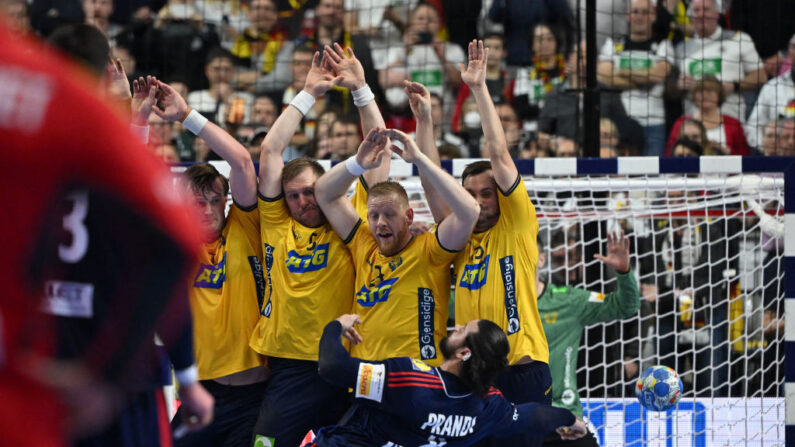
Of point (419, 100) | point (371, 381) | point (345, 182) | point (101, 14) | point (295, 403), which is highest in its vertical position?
point (101, 14)

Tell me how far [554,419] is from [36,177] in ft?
10.2

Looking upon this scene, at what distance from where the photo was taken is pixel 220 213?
4969mm

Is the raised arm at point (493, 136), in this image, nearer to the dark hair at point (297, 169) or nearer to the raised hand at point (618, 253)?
the dark hair at point (297, 169)

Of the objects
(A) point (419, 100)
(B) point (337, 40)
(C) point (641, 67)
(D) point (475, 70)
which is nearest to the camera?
(D) point (475, 70)

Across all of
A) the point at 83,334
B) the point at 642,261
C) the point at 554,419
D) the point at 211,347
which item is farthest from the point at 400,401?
the point at 642,261

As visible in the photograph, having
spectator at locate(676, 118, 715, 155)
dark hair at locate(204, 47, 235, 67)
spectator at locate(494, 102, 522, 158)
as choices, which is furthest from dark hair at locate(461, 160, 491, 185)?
dark hair at locate(204, 47, 235, 67)

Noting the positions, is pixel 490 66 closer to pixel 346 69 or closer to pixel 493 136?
pixel 346 69

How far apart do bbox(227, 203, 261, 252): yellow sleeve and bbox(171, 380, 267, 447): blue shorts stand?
2.42 ft

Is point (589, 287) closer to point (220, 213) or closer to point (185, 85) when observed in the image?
point (220, 213)

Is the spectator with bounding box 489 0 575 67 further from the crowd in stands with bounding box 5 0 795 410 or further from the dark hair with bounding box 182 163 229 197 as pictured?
the dark hair with bounding box 182 163 229 197

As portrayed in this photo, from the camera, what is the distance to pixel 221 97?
8.84m

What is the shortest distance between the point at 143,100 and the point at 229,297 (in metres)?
1.06

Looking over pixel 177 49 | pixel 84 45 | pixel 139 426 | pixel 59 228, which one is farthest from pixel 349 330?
pixel 177 49

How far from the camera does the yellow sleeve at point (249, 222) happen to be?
4.97 metres
